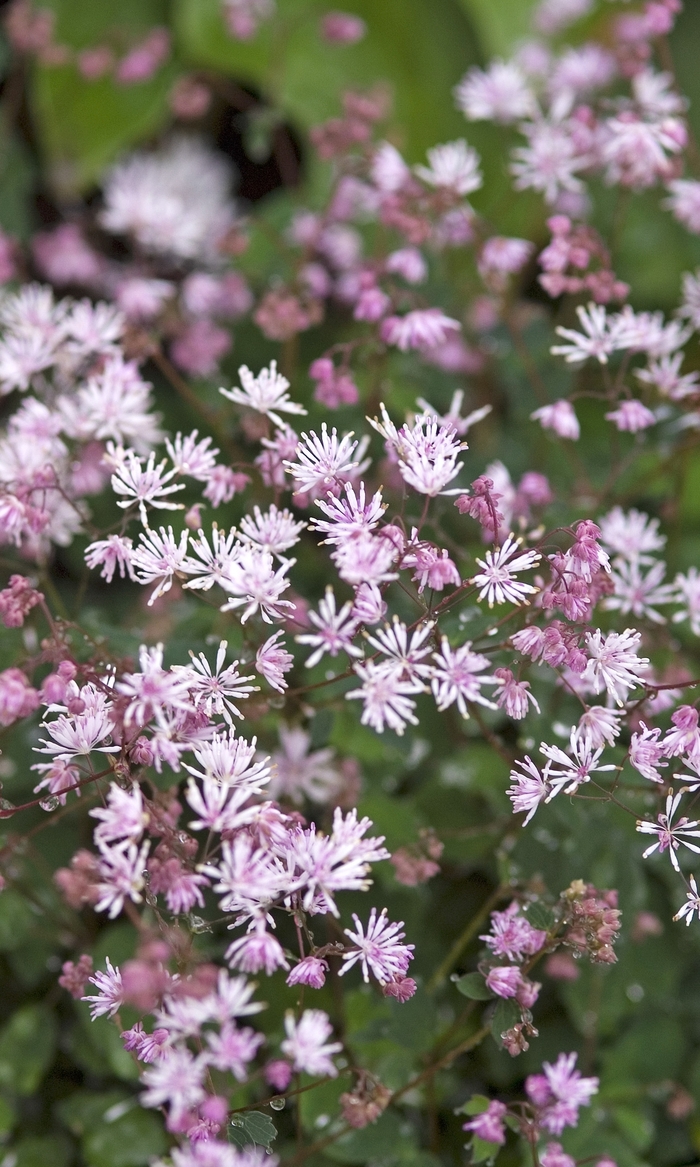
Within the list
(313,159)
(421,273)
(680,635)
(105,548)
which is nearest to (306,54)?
(313,159)

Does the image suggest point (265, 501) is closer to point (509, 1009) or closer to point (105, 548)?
point (105, 548)

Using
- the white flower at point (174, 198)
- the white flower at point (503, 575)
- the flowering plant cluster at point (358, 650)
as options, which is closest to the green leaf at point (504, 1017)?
the flowering plant cluster at point (358, 650)

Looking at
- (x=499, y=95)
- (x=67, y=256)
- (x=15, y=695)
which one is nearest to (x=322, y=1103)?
(x=15, y=695)

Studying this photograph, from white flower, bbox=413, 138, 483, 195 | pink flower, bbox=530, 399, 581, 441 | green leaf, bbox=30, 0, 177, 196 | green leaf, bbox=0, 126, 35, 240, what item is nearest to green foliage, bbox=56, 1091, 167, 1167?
pink flower, bbox=530, 399, 581, 441

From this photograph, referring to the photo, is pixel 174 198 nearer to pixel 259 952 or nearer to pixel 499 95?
pixel 499 95

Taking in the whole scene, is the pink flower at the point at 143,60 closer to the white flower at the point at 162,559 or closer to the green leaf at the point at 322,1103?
the white flower at the point at 162,559

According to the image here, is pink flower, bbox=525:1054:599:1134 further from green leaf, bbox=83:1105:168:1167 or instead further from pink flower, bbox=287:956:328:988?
green leaf, bbox=83:1105:168:1167
